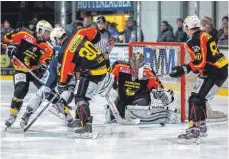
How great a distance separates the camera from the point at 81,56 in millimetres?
6602

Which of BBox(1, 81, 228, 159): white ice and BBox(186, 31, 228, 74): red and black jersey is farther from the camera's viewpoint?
BBox(186, 31, 228, 74): red and black jersey

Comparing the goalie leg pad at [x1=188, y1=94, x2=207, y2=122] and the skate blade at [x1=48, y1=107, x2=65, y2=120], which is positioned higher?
the goalie leg pad at [x1=188, y1=94, x2=207, y2=122]

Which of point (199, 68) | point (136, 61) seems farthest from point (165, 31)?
point (199, 68)

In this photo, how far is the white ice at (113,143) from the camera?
5.87 metres

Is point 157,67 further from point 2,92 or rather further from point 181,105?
point 2,92

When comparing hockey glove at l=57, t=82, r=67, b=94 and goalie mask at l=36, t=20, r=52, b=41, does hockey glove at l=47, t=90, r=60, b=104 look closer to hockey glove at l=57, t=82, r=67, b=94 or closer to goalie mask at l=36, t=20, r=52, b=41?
hockey glove at l=57, t=82, r=67, b=94

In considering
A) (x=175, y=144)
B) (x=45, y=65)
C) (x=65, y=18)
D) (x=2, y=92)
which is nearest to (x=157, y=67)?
(x=45, y=65)

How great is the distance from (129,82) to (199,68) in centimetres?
141

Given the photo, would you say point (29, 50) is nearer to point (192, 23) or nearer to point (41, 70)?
point (41, 70)

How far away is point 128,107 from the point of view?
7.60 meters

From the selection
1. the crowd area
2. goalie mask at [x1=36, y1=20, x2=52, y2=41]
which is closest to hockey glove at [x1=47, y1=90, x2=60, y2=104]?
goalie mask at [x1=36, y1=20, x2=52, y2=41]

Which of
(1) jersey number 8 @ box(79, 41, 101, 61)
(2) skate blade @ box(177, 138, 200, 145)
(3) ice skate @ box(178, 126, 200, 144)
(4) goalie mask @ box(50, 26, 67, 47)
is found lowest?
(2) skate blade @ box(177, 138, 200, 145)

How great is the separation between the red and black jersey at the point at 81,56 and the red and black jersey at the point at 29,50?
71cm

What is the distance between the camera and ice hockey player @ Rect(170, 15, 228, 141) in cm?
632
